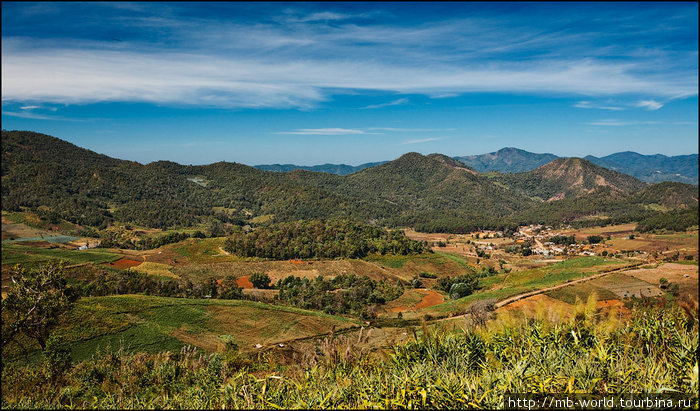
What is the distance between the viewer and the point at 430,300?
267 feet

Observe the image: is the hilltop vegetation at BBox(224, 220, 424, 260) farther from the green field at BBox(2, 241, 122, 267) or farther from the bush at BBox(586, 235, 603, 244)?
the bush at BBox(586, 235, 603, 244)

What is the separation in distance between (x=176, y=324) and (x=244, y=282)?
3979 cm

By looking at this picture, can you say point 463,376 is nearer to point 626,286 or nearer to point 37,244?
point 626,286

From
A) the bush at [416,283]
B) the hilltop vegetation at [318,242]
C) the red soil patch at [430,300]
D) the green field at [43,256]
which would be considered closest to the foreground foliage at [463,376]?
the red soil patch at [430,300]

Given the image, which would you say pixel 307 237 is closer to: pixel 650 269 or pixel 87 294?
pixel 87 294

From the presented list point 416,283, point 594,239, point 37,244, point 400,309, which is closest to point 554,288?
point 400,309

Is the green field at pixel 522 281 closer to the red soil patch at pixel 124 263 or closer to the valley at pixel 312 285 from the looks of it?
the valley at pixel 312 285

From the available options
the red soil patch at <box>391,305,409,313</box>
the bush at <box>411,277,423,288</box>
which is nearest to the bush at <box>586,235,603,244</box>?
the bush at <box>411,277,423,288</box>

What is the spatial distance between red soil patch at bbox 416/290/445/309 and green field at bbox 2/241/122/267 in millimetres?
79236

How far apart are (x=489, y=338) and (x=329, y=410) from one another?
1125cm

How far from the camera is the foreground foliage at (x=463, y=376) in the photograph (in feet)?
33.4

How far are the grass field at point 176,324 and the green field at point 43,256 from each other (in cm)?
4251

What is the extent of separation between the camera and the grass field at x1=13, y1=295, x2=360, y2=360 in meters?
41.4

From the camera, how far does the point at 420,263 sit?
114 m
